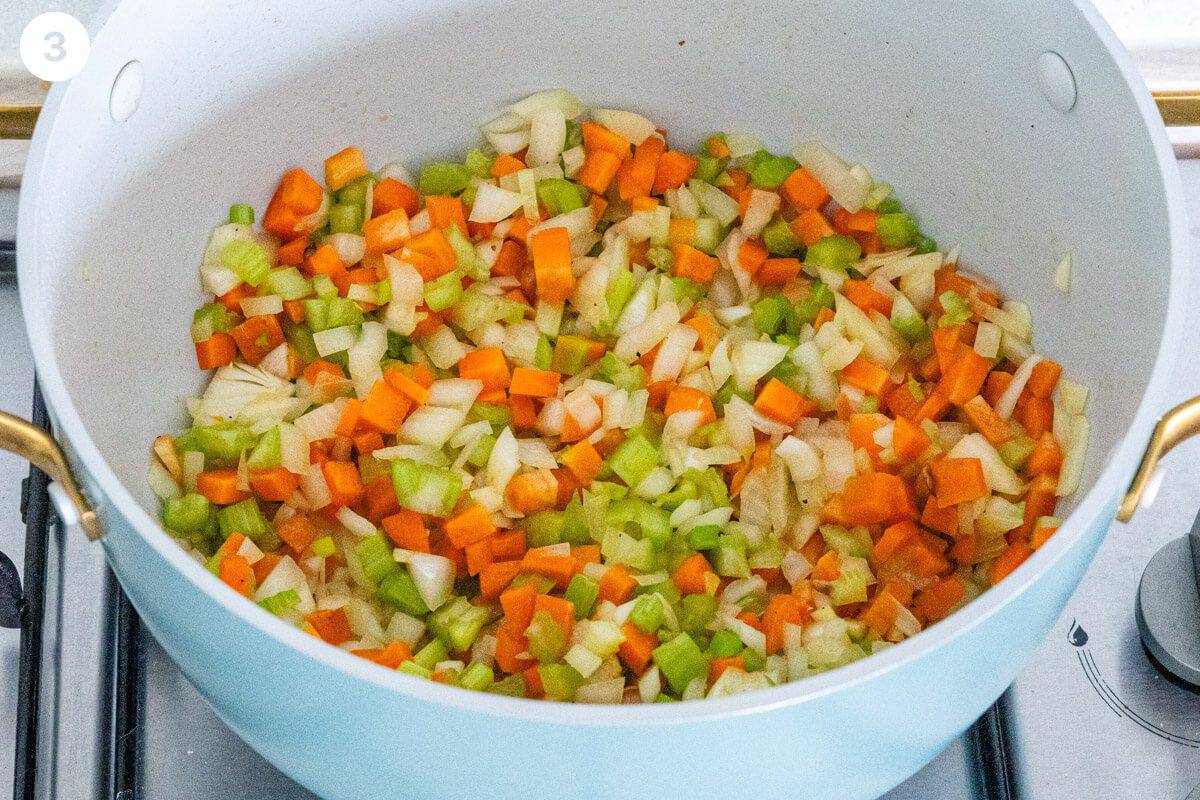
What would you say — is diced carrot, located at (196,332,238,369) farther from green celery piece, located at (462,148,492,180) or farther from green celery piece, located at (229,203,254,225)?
green celery piece, located at (462,148,492,180)

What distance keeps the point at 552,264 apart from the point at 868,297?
0.94 ft

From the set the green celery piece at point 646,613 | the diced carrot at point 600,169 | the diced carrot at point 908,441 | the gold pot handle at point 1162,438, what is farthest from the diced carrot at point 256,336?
the gold pot handle at point 1162,438

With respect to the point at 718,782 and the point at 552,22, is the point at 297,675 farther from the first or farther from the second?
the point at 552,22

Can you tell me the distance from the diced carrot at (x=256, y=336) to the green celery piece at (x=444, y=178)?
20cm

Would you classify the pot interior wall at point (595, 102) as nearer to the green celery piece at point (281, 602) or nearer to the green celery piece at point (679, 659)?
the green celery piece at point (281, 602)

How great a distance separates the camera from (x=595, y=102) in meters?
1.19

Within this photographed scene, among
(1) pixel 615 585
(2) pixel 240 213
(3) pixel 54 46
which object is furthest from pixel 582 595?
(3) pixel 54 46

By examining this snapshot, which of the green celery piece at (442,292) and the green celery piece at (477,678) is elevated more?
the green celery piece at (442,292)

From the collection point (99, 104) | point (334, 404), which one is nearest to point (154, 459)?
point (334, 404)

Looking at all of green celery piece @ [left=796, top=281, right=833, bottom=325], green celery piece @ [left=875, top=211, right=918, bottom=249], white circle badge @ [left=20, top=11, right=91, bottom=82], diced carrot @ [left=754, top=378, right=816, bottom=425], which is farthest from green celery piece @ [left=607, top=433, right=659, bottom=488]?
white circle badge @ [left=20, top=11, right=91, bottom=82]

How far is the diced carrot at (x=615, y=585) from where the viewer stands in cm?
93

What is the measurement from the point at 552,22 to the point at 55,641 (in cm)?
68

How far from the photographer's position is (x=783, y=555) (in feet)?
3.28

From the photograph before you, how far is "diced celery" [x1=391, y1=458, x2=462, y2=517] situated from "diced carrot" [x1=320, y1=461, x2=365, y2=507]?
46 mm
